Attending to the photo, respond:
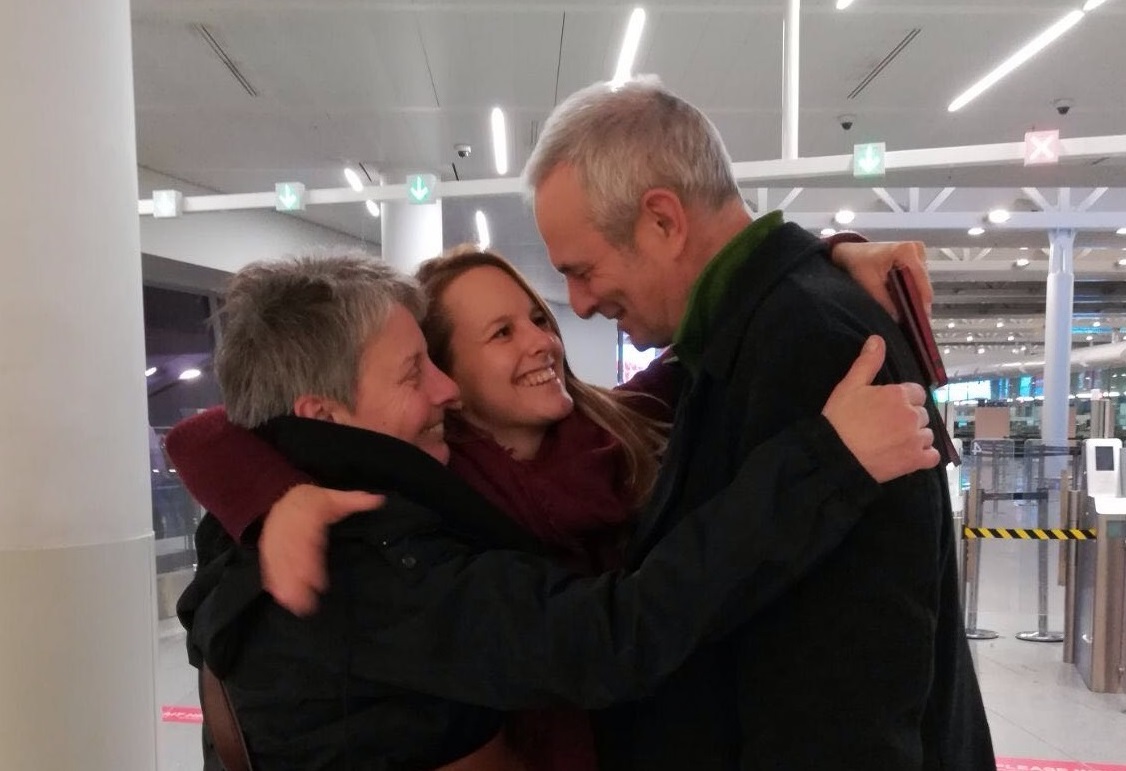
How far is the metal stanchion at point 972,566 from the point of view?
5.88m

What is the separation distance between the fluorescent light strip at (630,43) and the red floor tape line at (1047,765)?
13.7 feet

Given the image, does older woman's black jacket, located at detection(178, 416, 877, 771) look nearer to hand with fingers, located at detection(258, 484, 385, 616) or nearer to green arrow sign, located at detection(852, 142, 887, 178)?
hand with fingers, located at detection(258, 484, 385, 616)

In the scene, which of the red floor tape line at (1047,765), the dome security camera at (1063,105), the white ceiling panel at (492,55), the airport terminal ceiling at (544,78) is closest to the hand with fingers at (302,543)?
the red floor tape line at (1047,765)

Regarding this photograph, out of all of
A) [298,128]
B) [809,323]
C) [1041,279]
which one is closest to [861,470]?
[809,323]

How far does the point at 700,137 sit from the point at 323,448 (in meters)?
0.68

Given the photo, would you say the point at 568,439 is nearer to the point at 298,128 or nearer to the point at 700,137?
the point at 700,137

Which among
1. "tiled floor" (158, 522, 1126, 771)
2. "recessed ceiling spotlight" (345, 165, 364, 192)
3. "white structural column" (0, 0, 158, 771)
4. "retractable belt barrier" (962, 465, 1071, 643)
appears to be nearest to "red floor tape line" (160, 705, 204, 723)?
"tiled floor" (158, 522, 1126, 771)

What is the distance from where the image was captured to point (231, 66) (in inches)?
260

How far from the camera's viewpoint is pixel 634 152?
50.0 inches

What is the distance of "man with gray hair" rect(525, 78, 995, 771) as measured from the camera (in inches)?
37.9

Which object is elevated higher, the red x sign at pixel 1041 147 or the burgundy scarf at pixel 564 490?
the red x sign at pixel 1041 147

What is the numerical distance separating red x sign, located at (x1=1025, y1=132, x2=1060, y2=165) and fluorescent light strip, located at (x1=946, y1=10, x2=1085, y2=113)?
895 mm

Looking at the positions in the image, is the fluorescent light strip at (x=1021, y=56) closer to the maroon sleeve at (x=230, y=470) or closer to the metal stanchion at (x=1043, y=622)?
the metal stanchion at (x=1043, y=622)

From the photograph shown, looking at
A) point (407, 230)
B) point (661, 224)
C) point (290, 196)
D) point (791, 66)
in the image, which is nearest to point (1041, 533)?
point (791, 66)
